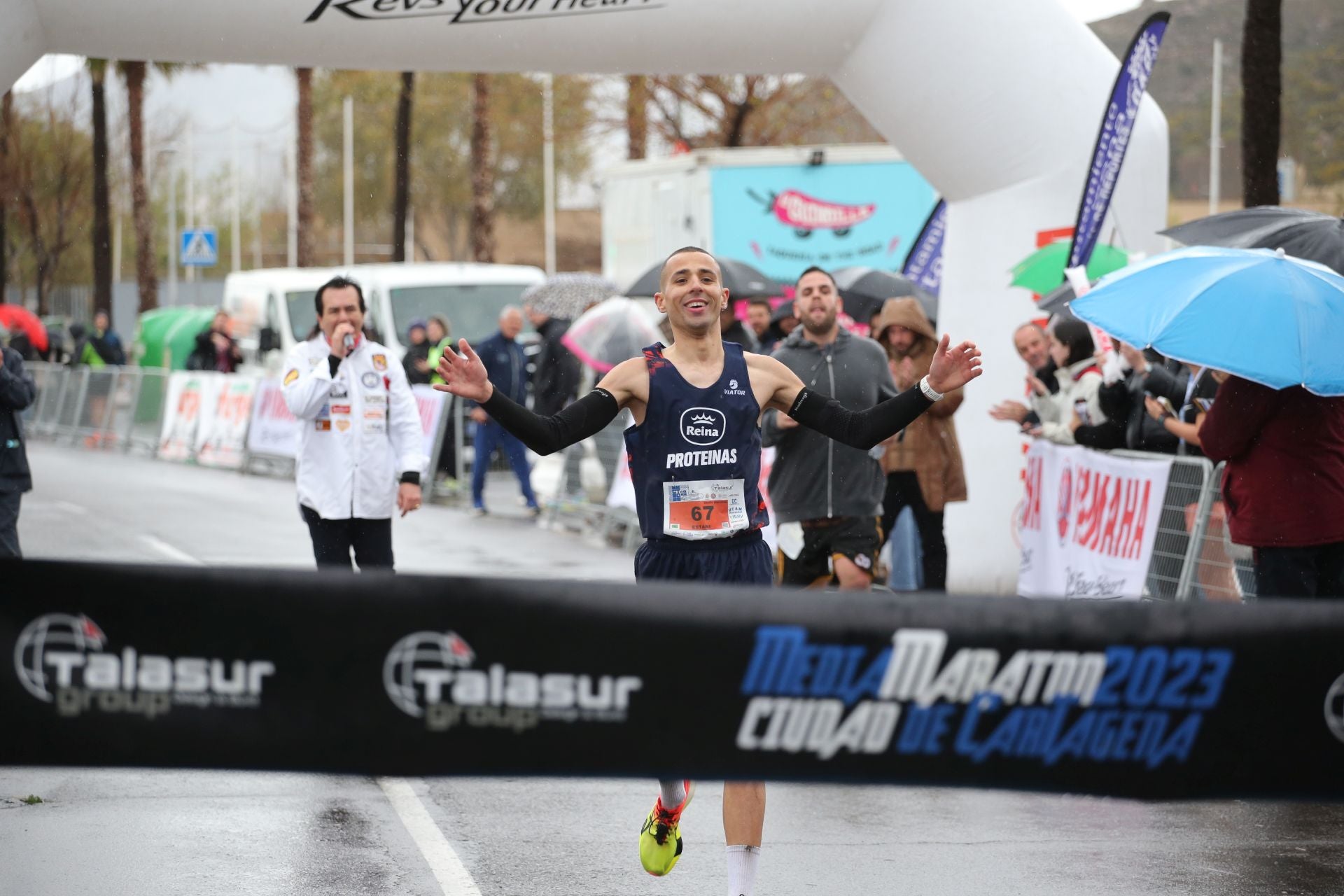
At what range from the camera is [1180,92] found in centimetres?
14388

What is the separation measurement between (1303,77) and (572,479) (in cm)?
5704

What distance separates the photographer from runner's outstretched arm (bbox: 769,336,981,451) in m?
5.38

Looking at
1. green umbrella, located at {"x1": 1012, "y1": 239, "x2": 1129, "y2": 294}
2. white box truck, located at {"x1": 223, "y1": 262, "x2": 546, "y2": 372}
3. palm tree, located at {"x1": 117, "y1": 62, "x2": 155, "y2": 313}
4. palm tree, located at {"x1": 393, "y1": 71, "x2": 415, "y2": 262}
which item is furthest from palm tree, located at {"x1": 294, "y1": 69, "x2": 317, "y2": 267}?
green umbrella, located at {"x1": 1012, "y1": 239, "x2": 1129, "y2": 294}

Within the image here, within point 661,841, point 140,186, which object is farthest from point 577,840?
point 140,186

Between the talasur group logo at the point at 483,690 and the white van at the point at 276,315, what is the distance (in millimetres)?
19753

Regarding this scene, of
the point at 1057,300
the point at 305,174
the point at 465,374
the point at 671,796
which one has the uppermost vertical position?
the point at 305,174

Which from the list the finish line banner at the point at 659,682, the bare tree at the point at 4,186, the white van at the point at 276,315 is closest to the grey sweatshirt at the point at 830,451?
the finish line banner at the point at 659,682

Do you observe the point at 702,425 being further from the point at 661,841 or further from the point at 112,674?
the point at 112,674

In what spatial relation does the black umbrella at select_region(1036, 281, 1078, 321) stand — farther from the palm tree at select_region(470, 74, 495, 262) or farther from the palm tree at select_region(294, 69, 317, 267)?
the palm tree at select_region(294, 69, 317, 267)

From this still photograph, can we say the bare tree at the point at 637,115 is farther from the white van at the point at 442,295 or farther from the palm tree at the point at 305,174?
the white van at the point at 442,295

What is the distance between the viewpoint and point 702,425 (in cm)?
557

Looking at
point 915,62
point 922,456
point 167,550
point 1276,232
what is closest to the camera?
point 1276,232

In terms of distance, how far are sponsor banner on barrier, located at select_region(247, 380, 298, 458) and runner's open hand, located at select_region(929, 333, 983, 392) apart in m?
16.9

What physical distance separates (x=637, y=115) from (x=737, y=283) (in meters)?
24.5
